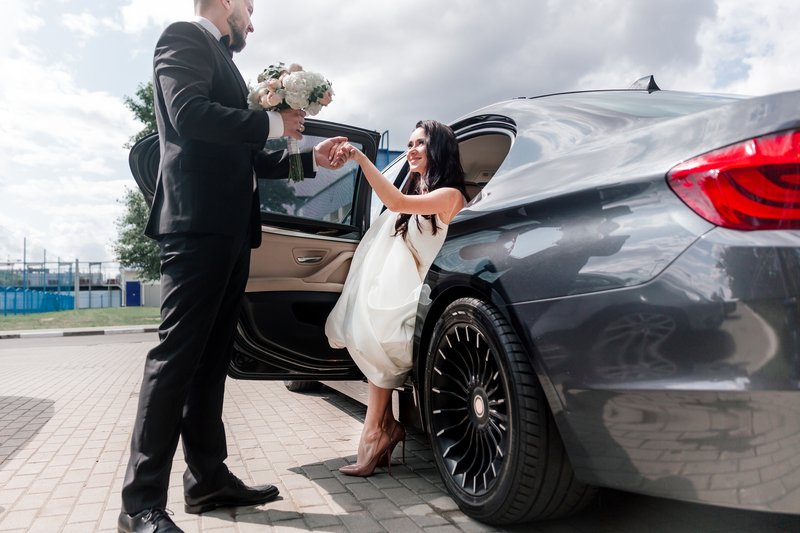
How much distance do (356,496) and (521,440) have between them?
1.03 m

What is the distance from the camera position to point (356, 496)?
269 cm

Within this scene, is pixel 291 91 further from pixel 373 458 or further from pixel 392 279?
pixel 373 458

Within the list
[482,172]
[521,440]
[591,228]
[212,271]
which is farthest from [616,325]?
[482,172]

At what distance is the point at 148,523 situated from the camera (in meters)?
2.15

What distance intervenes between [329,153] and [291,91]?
1.21 ft

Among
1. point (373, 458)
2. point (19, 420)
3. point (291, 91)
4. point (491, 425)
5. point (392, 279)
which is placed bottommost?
point (19, 420)

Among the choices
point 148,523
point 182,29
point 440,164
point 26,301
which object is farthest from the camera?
point 26,301

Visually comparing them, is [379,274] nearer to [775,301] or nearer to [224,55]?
[224,55]

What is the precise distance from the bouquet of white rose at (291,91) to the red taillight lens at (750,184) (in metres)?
1.45

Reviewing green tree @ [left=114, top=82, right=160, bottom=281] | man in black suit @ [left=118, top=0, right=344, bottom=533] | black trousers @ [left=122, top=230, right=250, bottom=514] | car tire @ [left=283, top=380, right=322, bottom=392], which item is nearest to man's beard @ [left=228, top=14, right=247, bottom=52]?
man in black suit @ [left=118, top=0, right=344, bottom=533]

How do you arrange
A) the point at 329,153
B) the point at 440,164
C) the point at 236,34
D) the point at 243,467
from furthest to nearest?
the point at 243,467, the point at 440,164, the point at 329,153, the point at 236,34

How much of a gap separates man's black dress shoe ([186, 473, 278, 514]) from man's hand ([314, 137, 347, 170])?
4.49ft

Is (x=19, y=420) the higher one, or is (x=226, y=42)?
(x=226, y=42)

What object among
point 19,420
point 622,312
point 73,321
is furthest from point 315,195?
point 73,321
